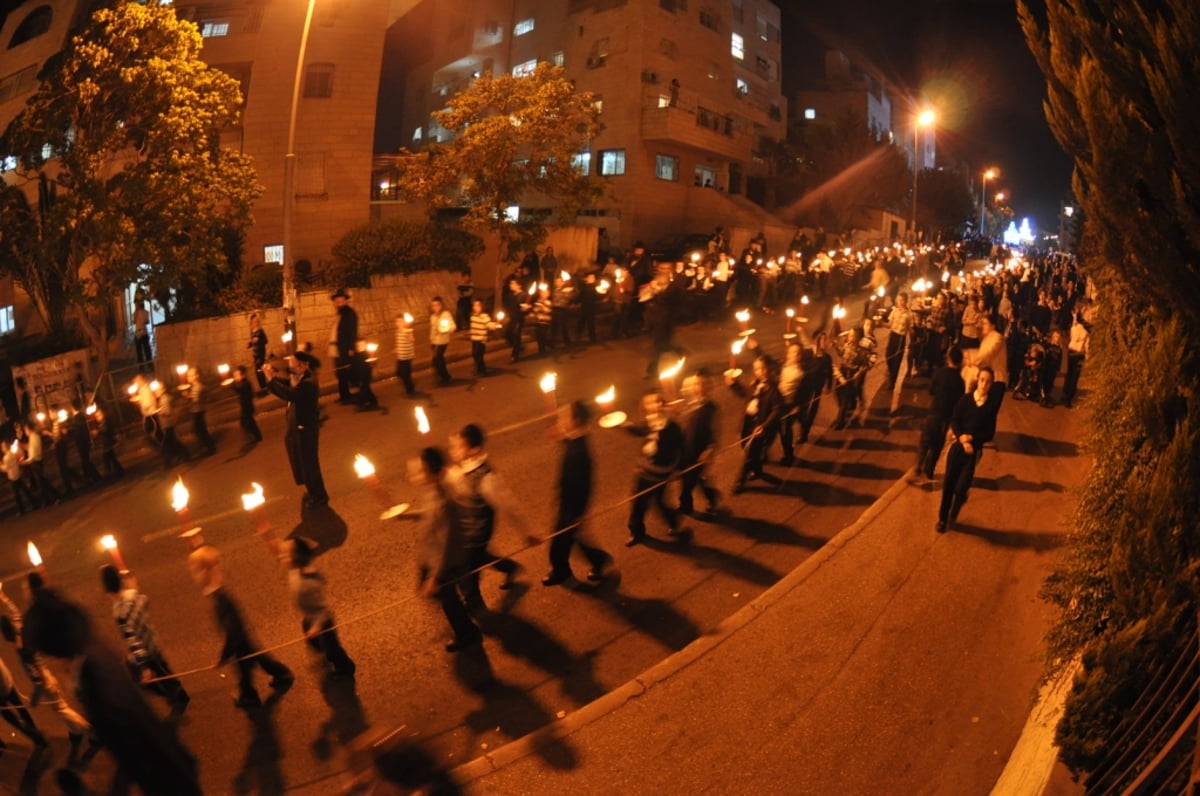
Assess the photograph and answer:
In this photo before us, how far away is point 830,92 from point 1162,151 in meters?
62.4

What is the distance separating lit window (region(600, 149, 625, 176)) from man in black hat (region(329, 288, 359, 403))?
22.7m

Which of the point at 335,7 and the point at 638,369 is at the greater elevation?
the point at 335,7

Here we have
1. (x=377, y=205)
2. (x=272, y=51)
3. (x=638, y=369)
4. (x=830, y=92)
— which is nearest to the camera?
(x=638, y=369)

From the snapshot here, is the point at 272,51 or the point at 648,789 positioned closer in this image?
the point at 648,789

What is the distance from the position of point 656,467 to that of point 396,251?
46.8ft

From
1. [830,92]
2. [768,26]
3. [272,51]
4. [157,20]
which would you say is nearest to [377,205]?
[272,51]

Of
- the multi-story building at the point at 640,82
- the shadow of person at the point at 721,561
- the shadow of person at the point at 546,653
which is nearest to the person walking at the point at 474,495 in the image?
the shadow of person at the point at 546,653

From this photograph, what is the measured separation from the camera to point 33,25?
87.5 feet

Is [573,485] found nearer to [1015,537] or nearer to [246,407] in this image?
[1015,537]

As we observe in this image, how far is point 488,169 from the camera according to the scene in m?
18.7

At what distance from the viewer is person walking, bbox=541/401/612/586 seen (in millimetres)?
7387

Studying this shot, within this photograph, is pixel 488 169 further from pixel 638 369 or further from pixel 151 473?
pixel 151 473

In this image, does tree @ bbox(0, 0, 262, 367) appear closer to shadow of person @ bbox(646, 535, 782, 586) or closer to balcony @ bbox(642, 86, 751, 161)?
shadow of person @ bbox(646, 535, 782, 586)

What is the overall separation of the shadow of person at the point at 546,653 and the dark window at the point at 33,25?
2836 cm
